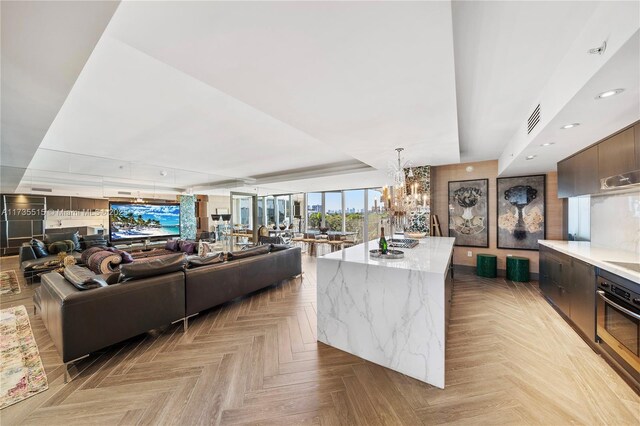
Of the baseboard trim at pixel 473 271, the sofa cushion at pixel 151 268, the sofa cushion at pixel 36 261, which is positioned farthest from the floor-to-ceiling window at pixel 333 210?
the sofa cushion at pixel 36 261

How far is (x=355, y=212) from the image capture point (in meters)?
9.42

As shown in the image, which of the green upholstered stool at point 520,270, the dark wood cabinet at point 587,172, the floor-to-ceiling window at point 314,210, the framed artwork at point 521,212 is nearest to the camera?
the dark wood cabinet at point 587,172

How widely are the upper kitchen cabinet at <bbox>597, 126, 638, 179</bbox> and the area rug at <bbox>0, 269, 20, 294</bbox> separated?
8967mm

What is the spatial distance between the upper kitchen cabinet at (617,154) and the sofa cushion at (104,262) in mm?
6823

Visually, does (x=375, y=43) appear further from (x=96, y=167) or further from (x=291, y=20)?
(x=96, y=167)

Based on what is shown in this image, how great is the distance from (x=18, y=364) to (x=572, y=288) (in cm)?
589

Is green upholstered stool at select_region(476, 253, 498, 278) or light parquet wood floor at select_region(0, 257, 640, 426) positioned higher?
green upholstered stool at select_region(476, 253, 498, 278)

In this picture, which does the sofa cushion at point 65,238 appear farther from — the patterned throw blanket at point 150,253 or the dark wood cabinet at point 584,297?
the dark wood cabinet at point 584,297

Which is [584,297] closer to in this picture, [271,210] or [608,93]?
[608,93]

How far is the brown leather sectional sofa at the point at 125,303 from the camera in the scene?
79.8 inches

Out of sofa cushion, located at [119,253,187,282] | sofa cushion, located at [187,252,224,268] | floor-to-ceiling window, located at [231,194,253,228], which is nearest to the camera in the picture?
sofa cushion, located at [119,253,187,282]

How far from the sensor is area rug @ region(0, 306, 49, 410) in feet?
5.98

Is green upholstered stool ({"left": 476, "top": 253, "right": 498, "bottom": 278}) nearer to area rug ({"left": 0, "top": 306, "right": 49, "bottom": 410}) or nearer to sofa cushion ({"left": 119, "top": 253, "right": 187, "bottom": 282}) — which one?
sofa cushion ({"left": 119, "top": 253, "right": 187, "bottom": 282})

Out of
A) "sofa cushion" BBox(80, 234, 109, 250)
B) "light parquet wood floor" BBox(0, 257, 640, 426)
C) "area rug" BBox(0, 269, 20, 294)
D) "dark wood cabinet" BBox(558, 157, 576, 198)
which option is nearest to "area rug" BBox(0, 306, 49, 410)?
"light parquet wood floor" BBox(0, 257, 640, 426)
